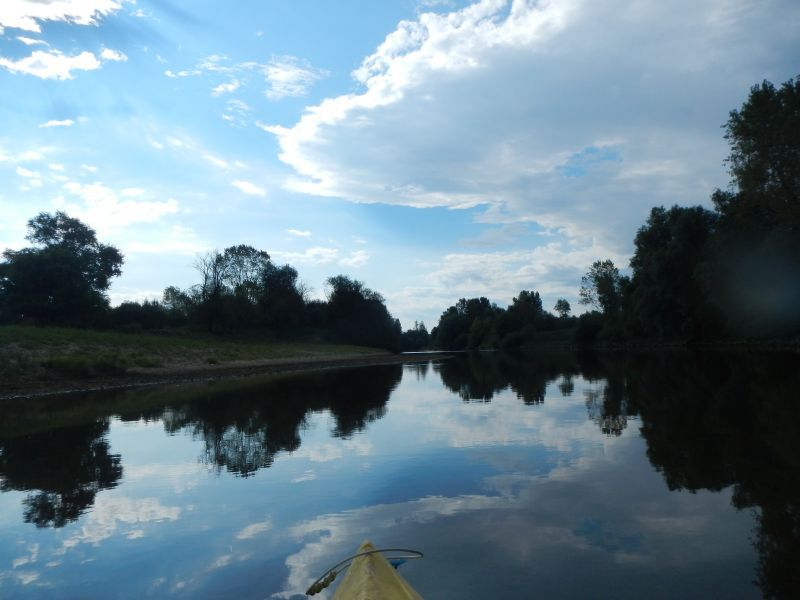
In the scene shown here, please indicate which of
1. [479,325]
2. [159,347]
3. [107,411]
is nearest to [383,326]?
[479,325]

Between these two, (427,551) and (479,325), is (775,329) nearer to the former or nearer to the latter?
(427,551)

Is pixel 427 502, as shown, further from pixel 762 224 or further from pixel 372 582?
pixel 762 224

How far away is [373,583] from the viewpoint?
4.01 meters

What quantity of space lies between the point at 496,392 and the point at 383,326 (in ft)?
256

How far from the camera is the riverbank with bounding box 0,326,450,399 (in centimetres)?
2438

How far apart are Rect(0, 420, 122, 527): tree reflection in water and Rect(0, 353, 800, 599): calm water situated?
0.18ft

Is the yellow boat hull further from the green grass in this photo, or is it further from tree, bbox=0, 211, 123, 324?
tree, bbox=0, 211, 123, 324

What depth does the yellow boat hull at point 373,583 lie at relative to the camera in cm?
389

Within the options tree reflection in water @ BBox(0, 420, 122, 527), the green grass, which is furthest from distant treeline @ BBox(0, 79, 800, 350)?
tree reflection in water @ BBox(0, 420, 122, 527)

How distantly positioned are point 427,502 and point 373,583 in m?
3.84

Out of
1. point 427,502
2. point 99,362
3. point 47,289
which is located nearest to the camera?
point 427,502

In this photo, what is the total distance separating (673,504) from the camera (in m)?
7.07

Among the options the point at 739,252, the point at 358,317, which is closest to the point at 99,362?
the point at 739,252

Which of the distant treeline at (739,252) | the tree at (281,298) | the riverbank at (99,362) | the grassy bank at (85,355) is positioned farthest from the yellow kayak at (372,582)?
the tree at (281,298)
